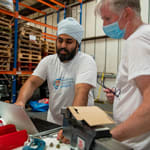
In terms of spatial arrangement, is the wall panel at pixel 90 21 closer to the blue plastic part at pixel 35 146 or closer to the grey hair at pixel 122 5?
the grey hair at pixel 122 5

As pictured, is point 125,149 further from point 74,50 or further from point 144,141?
point 74,50

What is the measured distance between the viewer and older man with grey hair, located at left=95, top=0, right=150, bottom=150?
0.77m

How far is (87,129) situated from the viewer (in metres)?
0.69

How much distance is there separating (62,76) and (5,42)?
2938 millimetres

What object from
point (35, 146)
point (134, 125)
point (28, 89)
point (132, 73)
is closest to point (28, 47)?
point (28, 89)

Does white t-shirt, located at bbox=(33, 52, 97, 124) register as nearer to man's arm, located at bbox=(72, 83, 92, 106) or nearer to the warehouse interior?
man's arm, located at bbox=(72, 83, 92, 106)

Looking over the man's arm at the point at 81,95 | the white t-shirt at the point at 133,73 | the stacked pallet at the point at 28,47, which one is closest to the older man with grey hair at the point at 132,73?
the white t-shirt at the point at 133,73

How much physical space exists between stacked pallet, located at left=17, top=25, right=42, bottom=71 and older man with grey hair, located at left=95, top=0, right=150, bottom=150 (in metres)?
3.79

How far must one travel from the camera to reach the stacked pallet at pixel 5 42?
13.7 feet

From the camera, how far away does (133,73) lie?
2.93 ft

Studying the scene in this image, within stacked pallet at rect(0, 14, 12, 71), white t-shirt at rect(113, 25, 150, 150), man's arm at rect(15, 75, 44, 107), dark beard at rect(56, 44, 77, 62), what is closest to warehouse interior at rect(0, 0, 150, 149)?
stacked pallet at rect(0, 14, 12, 71)

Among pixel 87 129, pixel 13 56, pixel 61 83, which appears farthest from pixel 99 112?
pixel 13 56

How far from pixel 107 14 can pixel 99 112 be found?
0.78 metres

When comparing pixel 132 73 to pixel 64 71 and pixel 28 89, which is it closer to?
pixel 64 71
